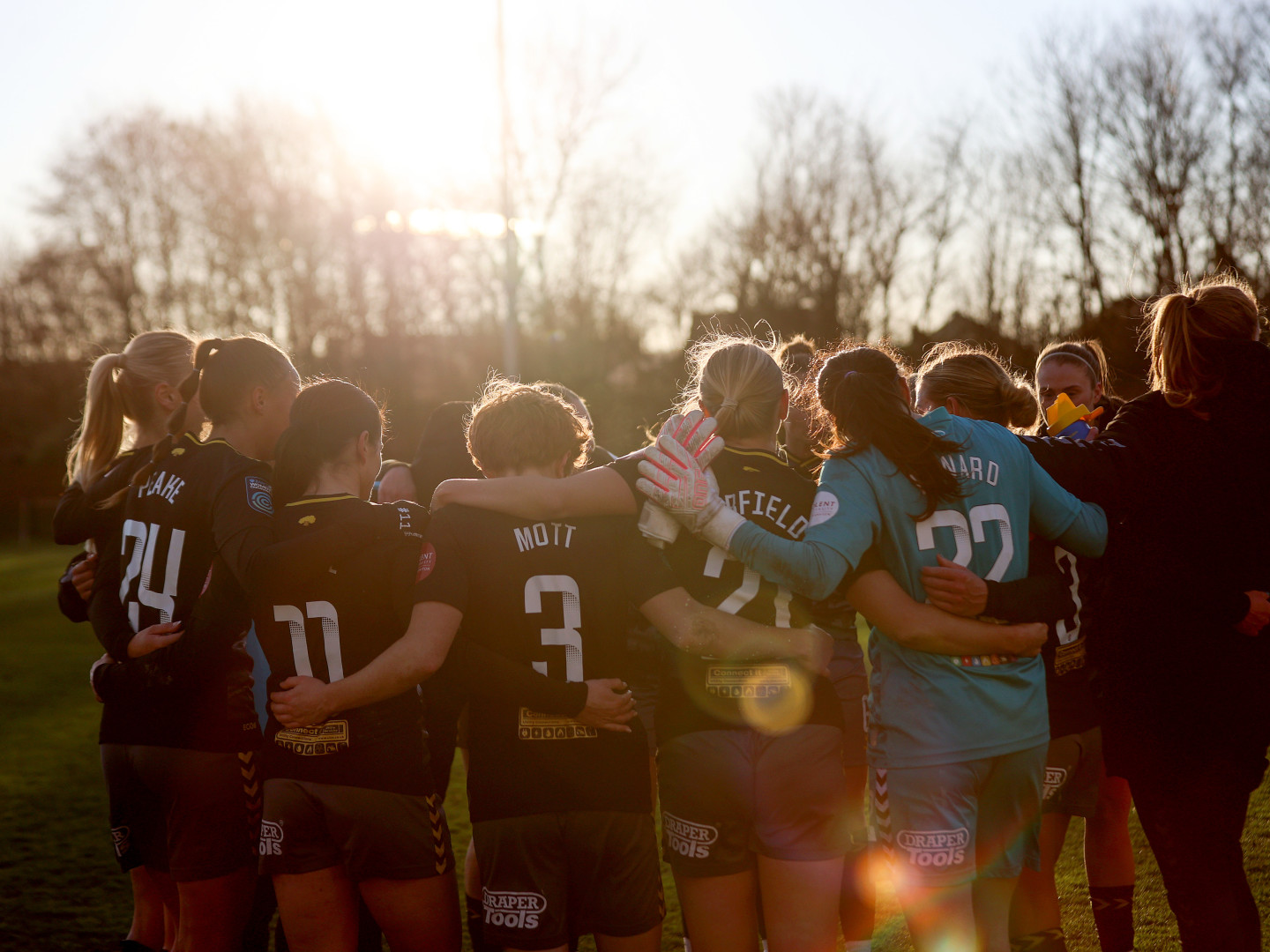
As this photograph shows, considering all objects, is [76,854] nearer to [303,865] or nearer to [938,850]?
[303,865]

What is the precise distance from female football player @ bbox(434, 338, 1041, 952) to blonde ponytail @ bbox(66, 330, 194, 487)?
4.80 feet

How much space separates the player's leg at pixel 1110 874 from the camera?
3.51 meters

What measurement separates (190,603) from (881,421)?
7.20ft

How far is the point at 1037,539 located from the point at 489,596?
5.50 ft

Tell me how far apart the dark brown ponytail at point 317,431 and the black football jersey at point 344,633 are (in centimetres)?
13

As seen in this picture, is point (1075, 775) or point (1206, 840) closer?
point (1206, 840)

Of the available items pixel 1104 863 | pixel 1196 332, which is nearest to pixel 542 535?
pixel 1196 332

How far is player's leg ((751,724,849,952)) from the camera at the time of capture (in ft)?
8.66

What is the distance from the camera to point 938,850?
2600 millimetres

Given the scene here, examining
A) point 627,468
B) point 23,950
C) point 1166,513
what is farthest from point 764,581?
point 23,950

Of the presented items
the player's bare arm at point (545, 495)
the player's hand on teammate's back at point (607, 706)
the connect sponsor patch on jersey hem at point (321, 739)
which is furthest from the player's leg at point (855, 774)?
the connect sponsor patch on jersey hem at point (321, 739)

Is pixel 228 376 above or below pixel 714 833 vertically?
above

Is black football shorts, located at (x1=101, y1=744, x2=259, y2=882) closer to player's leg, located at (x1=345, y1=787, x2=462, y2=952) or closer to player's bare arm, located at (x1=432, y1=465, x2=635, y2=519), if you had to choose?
player's leg, located at (x1=345, y1=787, x2=462, y2=952)

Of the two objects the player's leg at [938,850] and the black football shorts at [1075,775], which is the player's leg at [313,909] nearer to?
the player's leg at [938,850]
